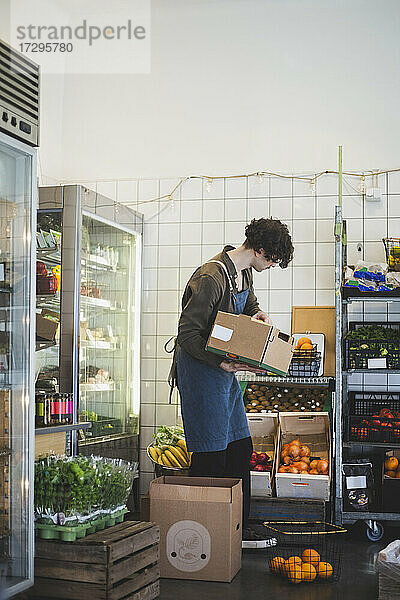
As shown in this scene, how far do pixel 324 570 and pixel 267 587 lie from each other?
0.33m

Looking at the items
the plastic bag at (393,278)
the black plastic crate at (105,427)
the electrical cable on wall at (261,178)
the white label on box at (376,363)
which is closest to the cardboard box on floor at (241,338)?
the white label on box at (376,363)

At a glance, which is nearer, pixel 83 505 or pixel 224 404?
pixel 83 505

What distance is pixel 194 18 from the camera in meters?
6.52

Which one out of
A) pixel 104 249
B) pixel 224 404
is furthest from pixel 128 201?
pixel 224 404

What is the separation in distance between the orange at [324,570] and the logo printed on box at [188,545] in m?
0.59

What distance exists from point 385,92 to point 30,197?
3.49m

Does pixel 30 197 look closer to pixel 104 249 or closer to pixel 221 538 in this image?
pixel 221 538

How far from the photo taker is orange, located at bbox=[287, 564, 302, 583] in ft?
13.4

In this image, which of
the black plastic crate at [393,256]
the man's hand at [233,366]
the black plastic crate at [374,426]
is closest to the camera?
the man's hand at [233,366]

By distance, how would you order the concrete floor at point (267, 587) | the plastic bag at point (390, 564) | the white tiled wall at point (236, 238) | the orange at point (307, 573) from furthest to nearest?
1. the white tiled wall at point (236, 238)
2. the orange at point (307, 573)
3. the concrete floor at point (267, 587)
4. the plastic bag at point (390, 564)

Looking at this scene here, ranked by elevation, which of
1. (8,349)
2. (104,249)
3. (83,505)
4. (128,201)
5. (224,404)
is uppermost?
(128,201)

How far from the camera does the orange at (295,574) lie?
4070mm

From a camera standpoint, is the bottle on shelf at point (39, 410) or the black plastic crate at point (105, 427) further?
the black plastic crate at point (105, 427)

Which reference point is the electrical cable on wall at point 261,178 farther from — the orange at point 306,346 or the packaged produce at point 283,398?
the packaged produce at point 283,398
